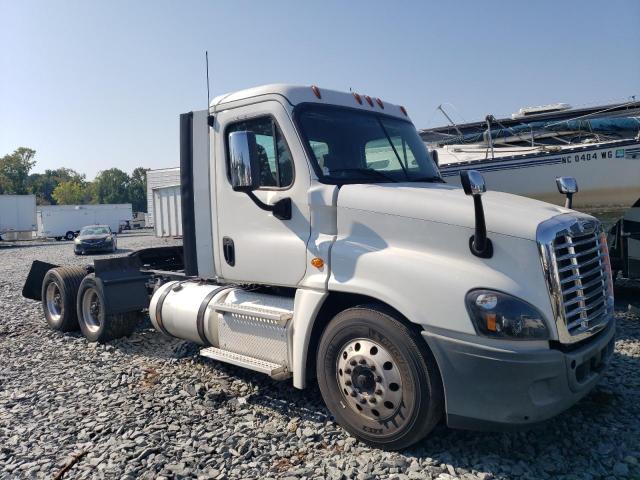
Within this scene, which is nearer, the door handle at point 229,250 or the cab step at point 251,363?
the cab step at point 251,363

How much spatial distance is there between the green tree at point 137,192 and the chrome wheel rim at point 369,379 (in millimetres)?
117614

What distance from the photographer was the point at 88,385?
552 cm

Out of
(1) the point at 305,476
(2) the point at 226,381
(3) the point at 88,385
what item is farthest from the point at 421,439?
(3) the point at 88,385

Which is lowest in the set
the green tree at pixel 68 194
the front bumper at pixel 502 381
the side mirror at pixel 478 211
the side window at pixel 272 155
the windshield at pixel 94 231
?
the front bumper at pixel 502 381

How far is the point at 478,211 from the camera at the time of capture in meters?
3.41

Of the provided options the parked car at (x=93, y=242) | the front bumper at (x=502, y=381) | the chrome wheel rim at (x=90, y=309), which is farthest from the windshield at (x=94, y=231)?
the front bumper at (x=502, y=381)

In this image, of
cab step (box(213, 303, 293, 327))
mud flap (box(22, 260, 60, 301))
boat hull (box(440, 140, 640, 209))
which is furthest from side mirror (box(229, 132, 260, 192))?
mud flap (box(22, 260, 60, 301))

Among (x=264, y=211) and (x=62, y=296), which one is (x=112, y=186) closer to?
(x=62, y=296)

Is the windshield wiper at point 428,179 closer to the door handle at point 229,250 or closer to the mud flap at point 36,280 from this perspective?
the door handle at point 229,250

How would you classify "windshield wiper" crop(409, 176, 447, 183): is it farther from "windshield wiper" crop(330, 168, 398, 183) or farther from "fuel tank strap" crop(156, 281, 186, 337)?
"fuel tank strap" crop(156, 281, 186, 337)

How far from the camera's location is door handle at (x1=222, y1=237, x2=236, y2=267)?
502 cm

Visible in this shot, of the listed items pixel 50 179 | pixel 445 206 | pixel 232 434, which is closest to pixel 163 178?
pixel 232 434

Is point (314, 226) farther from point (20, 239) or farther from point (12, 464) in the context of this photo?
point (20, 239)

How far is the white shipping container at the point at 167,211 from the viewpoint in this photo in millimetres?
10289
